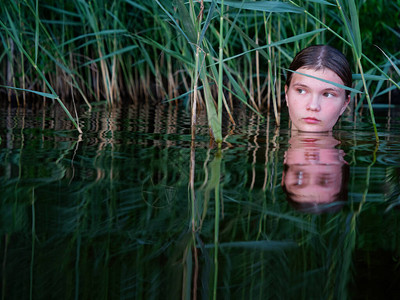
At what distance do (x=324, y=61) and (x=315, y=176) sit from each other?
3.50 ft

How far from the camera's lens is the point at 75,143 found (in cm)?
166

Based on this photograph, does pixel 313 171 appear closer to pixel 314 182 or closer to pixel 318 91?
pixel 314 182

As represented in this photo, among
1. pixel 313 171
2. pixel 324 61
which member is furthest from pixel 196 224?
pixel 324 61

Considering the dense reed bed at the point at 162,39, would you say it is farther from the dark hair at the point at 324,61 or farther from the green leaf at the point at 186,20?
the green leaf at the point at 186,20

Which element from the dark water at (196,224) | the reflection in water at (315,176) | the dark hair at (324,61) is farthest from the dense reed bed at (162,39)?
the dark water at (196,224)

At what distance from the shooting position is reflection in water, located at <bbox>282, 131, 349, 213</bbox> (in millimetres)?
904

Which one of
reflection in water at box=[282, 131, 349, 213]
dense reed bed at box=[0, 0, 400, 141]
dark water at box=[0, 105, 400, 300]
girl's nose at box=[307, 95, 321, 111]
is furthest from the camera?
dense reed bed at box=[0, 0, 400, 141]

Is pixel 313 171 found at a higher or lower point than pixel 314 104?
lower

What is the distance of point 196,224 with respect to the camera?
2.58 feet

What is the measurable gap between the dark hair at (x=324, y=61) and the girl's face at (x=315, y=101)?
2 cm

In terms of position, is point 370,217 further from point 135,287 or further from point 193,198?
point 135,287

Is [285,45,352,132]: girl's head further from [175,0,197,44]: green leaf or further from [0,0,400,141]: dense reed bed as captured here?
[175,0,197,44]: green leaf

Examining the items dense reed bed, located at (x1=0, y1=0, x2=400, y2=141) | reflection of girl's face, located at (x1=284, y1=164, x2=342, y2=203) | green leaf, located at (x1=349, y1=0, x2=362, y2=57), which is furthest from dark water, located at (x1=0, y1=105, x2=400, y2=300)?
dense reed bed, located at (x1=0, y1=0, x2=400, y2=141)

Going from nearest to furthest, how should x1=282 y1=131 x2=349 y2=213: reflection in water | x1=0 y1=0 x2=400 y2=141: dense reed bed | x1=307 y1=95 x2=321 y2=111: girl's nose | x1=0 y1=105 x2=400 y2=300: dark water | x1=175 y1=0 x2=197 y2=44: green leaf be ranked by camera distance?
1. x1=0 y1=105 x2=400 y2=300: dark water
2. x1=282 y1=131 x2=349 y2=213: reflection in water
3. x1=175 y1=0 x2=197 y2=44: green leaf
4. x1=307 y1=95 x2=321 y2=111: girl's nose
5. x1=0 y1=0 x2=400 y2=141: dense reed bed
